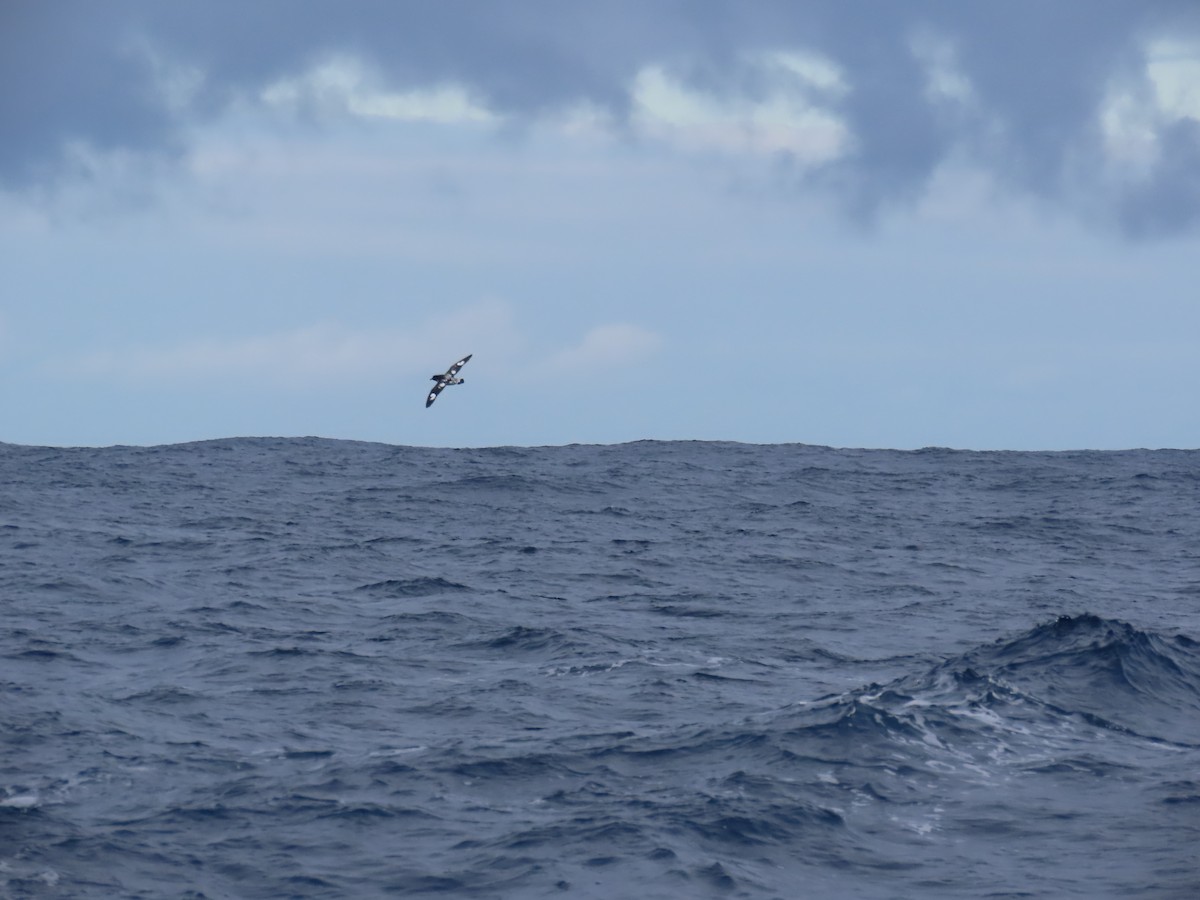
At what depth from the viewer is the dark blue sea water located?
21.3 metres

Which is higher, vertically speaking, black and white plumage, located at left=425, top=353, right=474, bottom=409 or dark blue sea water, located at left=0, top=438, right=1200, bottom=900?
black and white plumage, located at left=425, top=353, right=474, bottom=409

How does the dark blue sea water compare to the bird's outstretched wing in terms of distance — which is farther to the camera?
the bird's outstretched wing

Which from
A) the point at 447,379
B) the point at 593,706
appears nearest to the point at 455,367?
the point at 447,379

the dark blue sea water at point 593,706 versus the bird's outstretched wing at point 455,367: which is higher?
the bird's outstretched wing at point 455,367

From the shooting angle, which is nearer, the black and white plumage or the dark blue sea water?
the dark blue sea water

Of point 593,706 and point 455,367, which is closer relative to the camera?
point 593,706

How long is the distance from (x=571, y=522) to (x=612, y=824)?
36.4 m

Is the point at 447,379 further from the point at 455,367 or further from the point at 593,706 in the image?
the point at 593,706

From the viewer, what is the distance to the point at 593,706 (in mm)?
29516

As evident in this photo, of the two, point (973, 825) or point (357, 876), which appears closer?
point (357, 876)

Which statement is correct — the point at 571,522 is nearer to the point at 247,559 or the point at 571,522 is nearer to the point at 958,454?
the point at 247,559

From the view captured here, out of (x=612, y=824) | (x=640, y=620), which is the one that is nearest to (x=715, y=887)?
(x=612, y=824)

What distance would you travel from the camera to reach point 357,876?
67.9 ft

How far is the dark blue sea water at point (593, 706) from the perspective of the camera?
837 inches
